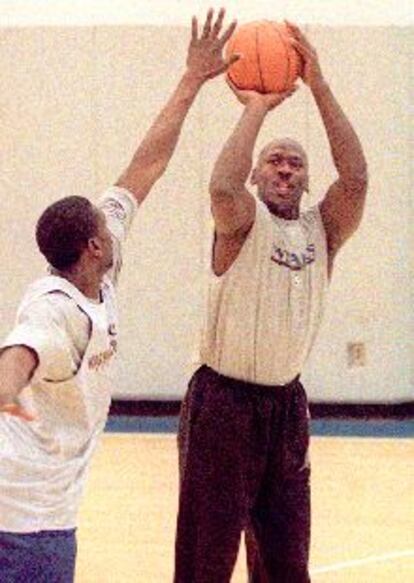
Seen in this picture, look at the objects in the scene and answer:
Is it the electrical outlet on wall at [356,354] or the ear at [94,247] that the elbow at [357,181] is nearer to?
the ear at [94,247]

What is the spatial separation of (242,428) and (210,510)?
302mm

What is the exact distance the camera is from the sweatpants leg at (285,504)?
4766mm

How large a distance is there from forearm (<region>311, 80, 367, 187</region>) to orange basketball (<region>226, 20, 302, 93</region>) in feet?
0.50

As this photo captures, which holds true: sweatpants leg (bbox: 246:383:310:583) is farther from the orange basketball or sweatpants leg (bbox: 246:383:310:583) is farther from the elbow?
the orange basketball

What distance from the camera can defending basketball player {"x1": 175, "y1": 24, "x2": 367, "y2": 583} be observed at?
471 cm

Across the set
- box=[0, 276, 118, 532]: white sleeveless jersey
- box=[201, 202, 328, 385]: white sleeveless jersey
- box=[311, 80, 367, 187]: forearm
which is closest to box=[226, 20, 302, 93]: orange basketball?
box=[311, 80, 367, 187]: forearm

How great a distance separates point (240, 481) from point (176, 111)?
4.22 feet

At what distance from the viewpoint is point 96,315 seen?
3730 mm

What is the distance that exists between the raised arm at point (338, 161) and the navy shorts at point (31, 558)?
1.81 m

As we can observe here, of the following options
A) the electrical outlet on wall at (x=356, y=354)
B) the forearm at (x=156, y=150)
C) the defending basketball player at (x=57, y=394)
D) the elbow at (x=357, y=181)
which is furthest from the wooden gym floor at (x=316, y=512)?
the defending basketball player at (x=57, y=394)

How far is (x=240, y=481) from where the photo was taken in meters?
4.71

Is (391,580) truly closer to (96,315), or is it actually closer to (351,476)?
(351,476)

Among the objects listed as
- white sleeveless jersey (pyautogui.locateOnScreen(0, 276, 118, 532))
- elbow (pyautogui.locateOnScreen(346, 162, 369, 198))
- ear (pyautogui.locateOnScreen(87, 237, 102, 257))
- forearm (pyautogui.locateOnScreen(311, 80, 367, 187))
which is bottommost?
white sleeveless jersey (pyautogui.locateOnScreen(0, 276, 118, 532))

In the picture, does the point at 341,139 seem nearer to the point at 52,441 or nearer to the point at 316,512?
the point at 52,441
